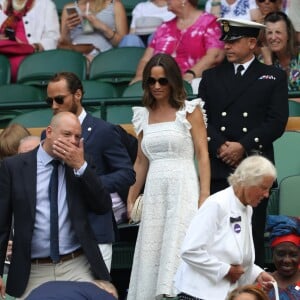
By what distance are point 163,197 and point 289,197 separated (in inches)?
56.2

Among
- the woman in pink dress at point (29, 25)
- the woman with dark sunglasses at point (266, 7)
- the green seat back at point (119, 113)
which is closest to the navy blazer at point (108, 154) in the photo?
the green seat back at point (119, 113)

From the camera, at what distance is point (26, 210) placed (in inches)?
346

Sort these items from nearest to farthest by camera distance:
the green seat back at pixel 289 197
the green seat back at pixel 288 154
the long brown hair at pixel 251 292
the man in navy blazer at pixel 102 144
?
the long brown hair at pixel 251 292 < the man in navy blazer at pixel 102 144 < the green seat back at pixel 289 197 < the green seat back at pixel 288 154

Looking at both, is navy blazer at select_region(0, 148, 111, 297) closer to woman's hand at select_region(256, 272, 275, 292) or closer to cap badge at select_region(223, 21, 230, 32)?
woman's hand at select_region(256, 272, 275, 292)

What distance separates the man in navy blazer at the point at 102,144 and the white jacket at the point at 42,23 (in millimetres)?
4723

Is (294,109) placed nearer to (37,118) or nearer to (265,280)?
(37,118)

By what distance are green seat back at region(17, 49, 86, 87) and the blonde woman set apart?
1.30 feet

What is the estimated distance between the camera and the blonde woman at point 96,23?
14445mm

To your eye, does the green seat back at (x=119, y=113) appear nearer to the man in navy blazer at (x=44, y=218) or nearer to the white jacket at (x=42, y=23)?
the white jacket at (x=42, y=23)

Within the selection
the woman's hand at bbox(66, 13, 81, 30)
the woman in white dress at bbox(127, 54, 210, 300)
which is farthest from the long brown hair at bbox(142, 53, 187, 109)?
the woman's hand at bbox(66, 13, 81, 30)

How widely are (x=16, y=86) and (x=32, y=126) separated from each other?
1223 mm

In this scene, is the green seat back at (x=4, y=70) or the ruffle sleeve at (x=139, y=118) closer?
the ruffle sleeve at (x=139, y=118)

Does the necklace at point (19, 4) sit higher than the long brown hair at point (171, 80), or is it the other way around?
the long brown hair at point (171, 80)

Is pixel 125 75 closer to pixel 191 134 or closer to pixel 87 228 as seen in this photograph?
pixel 191 134
